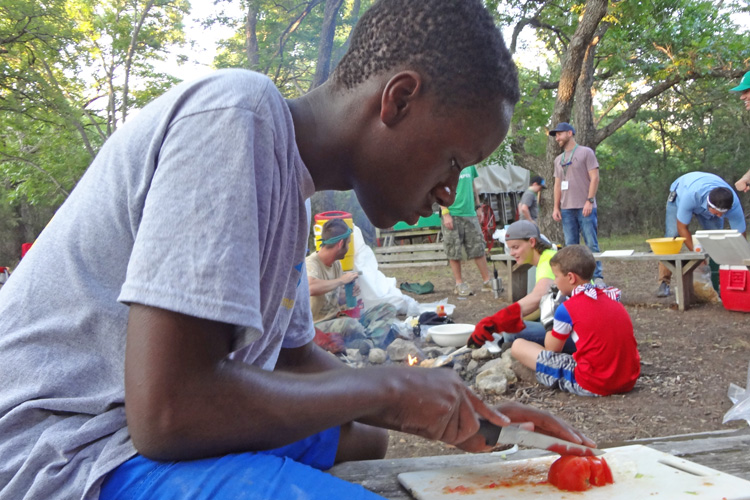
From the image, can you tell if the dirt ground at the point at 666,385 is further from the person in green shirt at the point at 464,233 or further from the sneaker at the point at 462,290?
the person in green shirt at the point at 464,233

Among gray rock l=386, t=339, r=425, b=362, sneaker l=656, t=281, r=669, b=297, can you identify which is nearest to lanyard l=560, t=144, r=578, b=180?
sneaker l=656, t=281, r=669, b=297

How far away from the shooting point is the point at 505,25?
1195 cm

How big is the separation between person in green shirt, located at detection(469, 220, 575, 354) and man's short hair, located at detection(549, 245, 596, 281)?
21.5 inches

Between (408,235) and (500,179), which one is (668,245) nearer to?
(408,235)

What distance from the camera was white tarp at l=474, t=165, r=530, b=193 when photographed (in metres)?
15.6

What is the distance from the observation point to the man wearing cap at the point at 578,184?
751cm

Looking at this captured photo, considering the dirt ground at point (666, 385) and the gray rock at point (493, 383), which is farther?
the gray rock at point (493, 383)

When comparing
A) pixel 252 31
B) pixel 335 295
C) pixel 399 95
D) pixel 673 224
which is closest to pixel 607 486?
pixel 399 95

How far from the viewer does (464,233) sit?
838 cm

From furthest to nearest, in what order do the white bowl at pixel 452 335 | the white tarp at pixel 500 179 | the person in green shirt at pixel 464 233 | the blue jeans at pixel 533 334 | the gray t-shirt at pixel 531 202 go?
the white tarp at pixel 500 179 → the gray t-shirt at pixel 531 202 → the person in green shirt at pixel 464 233 → the white bowl at pixel 452 335 → the blue jeans at pixel 533 334

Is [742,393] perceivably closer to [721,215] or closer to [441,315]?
[441,315]

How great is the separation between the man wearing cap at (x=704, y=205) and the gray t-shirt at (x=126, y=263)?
691 centimetres

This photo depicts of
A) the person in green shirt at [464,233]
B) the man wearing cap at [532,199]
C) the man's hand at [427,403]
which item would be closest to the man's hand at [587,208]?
the person in green shirt at [464,233]

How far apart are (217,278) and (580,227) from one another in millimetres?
7677
